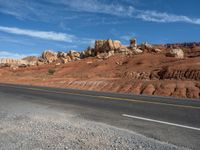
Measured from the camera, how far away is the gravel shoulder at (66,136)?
5906 millimetres

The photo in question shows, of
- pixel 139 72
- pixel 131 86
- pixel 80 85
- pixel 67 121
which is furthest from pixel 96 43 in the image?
pixel 67 121

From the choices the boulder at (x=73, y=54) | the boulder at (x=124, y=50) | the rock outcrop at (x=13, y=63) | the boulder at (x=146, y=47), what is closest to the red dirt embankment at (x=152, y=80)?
the boulder at (x=146, y=47)

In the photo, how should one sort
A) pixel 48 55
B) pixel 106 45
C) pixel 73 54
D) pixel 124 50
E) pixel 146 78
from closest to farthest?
pixel 146 78, pixel 124 50, pixel 106 45, pixel 73 54, pixel 48 55

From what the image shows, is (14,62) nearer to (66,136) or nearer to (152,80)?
(152,80)

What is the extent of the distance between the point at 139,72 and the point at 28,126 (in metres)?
33.3

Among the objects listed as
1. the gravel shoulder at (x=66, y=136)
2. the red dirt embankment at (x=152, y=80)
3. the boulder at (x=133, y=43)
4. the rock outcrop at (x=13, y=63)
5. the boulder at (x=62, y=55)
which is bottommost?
the gravel shoulder at (x=66, y=136)

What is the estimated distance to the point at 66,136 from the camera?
267 inches

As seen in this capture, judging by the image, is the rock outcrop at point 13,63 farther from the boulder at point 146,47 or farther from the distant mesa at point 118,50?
the boulder at point 146,47

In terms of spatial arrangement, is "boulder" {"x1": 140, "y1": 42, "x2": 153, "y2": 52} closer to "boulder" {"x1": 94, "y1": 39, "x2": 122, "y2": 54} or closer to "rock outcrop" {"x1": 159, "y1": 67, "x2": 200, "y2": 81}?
"boulder" {"x1": 94, "y1": 39, "x2": 122, "y2": 54}

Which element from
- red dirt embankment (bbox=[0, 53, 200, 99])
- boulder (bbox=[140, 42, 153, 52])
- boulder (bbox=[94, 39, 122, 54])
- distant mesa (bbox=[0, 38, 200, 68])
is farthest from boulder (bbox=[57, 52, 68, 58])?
red dirt embankment (bbox=[0, 53, 200, 99])

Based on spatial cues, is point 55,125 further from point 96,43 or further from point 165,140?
point 96,43

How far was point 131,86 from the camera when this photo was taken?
2805 centimetres

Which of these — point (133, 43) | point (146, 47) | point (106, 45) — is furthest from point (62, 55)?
point (146, 47)

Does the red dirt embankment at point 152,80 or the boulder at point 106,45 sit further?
the boulder at point 106,45
